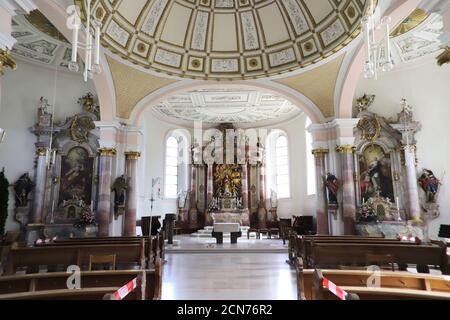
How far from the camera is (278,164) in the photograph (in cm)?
1903

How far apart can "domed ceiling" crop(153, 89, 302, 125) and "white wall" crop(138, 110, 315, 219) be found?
0.64 metres

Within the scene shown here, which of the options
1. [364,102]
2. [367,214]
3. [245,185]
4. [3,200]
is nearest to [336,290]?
[367,214]

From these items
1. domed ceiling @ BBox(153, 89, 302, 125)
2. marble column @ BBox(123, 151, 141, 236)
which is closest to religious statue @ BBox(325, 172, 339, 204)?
domed ceiling @ BBox(153, 89, 302, 125)

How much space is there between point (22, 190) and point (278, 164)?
43.3 ft

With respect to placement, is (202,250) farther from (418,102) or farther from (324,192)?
(418,102)

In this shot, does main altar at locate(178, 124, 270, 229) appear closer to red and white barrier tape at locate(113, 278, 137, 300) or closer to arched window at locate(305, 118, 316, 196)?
arched window at locate(305, 118, 316, 196)

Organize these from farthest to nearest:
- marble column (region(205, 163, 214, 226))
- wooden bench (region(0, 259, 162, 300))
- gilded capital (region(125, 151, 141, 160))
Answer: marble column (region(205, 163, 214, 226)) < gilded capital (region(125, 151, 141, 160)) < wooden bench (region(0, 259, 162, 300))

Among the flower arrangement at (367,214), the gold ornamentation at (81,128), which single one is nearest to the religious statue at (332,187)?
the flower arrangement at (367,214)

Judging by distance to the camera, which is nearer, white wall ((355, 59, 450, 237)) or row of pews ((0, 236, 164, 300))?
row of pews ((0, 236, 164, 300))

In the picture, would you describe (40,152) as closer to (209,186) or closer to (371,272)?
(209,186)

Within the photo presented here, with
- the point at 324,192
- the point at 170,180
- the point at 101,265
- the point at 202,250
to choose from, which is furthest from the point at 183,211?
the point at 101,265

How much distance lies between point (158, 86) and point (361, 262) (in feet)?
28.6

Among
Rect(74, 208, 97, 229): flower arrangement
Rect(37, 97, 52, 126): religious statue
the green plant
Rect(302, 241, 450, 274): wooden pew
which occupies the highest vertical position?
Rect(37, 97, 52, 126): religious statue

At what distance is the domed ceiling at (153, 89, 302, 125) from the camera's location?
1480 centimetres
